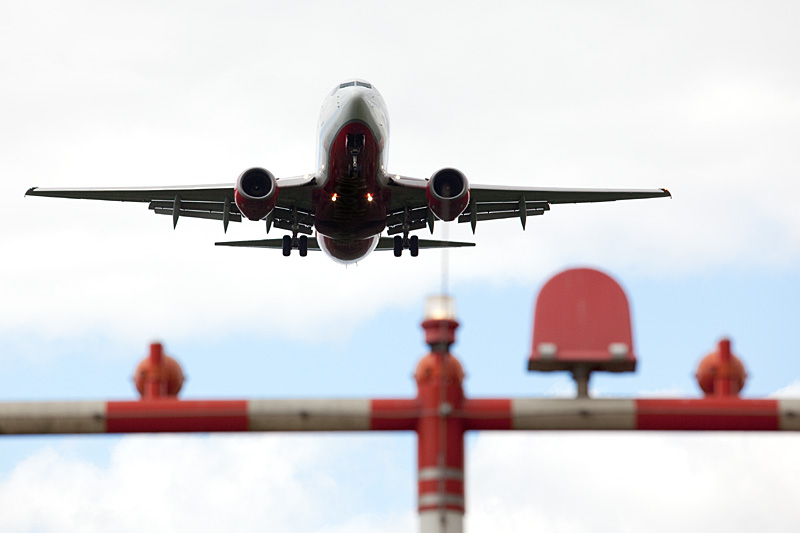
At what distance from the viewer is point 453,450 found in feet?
22.8

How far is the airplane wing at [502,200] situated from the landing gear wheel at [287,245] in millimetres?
3176

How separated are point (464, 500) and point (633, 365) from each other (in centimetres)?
124

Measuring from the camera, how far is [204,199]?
3622cm

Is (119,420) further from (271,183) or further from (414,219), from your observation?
(414,219)

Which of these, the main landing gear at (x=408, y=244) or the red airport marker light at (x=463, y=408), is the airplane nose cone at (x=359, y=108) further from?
the red airport marker light at (x=463, y=408)

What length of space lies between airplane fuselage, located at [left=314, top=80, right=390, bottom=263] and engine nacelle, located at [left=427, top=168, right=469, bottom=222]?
58.9 inches

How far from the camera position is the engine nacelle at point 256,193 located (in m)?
31.6

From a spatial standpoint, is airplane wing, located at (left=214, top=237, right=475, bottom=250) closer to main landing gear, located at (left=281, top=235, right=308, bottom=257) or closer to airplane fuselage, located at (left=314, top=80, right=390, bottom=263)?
main landing gear, located at (left=281, top=235, right=308, bottom=257)

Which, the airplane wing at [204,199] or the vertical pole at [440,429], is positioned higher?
the airplane wing at [204,199]

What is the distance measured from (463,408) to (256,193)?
2585 cm

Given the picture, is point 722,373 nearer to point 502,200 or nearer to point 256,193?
point 256,193

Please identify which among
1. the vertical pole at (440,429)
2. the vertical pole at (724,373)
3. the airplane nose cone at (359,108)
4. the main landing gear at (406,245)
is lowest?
the vertical pole at (440,429)

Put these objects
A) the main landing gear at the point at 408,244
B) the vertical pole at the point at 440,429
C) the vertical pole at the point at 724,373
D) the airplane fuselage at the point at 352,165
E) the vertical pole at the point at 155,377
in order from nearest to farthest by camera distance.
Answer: the vertical pole at the point at 440,429 → the vertical pole at the point at 724,373 → the vertical pole at the point at 155,377 → the airplane fuselage at the point at 352,165 → the main landing gear at the point at 408,244

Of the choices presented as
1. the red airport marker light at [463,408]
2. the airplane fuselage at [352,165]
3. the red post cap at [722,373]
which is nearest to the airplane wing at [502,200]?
the airplane fuselage at [352,165]
